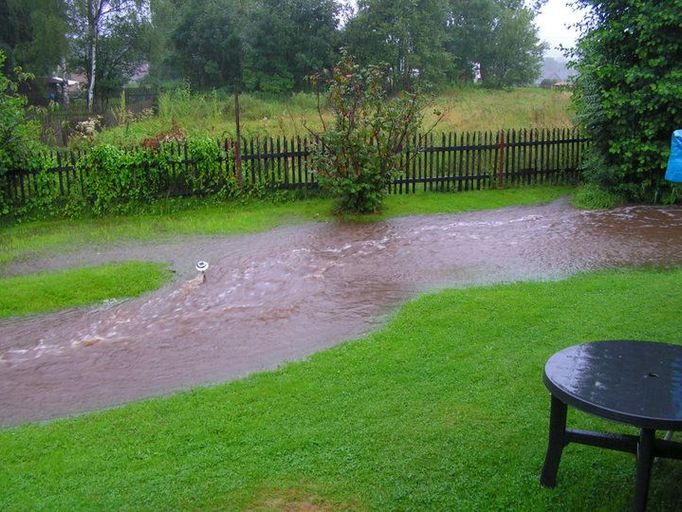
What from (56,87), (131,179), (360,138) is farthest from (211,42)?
(360,138)

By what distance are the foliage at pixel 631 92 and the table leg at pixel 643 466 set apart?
35.1 ft

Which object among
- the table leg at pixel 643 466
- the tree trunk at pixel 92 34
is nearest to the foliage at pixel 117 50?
the tree trunk at pixel 92 34

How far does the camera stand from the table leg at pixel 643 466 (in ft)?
11.9

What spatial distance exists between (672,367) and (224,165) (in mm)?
11087

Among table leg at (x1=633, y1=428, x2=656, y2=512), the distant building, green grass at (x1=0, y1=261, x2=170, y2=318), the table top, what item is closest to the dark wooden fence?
green grass at (x1=0, y1=261, x2=170, y2=318)

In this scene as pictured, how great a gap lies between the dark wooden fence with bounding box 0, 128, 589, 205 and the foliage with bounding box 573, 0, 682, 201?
4.54 feet

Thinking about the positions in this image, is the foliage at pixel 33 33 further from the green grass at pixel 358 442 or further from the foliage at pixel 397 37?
the green grass at pixel 358 442

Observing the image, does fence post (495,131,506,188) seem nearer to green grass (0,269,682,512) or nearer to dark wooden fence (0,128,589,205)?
dark wooden fence (0,128,589,205)

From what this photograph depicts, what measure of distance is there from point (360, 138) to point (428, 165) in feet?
10.2

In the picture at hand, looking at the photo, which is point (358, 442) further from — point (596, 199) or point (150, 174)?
point (596, 199)

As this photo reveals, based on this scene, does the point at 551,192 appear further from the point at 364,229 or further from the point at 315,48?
the point at 315,48

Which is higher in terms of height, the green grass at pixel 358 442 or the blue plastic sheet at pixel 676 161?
the blue plastic sheet at pixel 676 161

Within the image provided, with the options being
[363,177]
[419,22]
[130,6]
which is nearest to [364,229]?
[363,177]

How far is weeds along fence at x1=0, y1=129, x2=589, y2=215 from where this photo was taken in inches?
518
